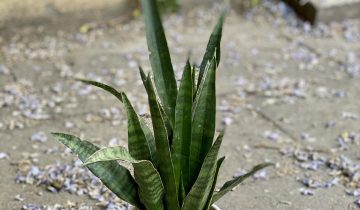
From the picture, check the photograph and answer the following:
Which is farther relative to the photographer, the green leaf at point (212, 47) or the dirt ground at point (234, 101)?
the dirt ground at point (234, 101)

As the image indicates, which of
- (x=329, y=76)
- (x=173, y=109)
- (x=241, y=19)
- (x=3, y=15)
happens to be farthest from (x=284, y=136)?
(x=3, y=15)

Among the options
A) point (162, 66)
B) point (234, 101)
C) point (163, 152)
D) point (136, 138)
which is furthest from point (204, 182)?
point (234, 101)

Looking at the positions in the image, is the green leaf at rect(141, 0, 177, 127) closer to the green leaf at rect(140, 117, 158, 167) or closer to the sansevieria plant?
the sansevieria plant

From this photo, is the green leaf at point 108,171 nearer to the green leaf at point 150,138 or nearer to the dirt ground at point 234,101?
the green leaf at point 150,138

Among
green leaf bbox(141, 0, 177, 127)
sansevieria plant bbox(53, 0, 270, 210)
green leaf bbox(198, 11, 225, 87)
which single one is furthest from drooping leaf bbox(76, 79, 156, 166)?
green leaf bbox(198, 11, 225, 87)

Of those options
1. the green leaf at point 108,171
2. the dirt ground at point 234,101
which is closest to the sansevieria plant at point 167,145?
the green leaf at point 108,171

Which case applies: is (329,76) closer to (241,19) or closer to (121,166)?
(241,19)
